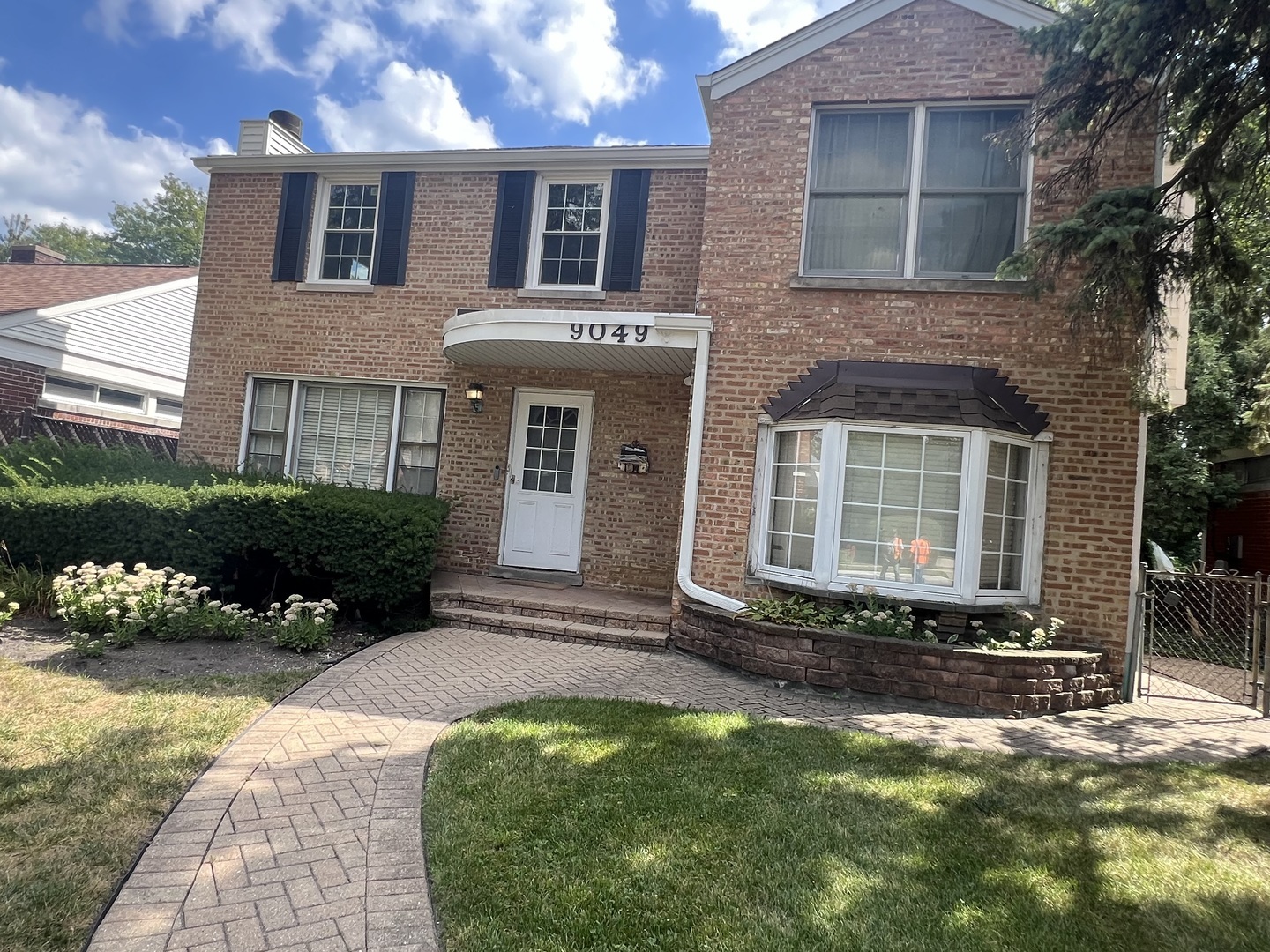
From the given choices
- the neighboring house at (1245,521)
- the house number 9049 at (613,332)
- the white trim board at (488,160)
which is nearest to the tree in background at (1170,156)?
the house number 9049 at (613,332)

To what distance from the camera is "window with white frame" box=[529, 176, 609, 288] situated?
9.59 m

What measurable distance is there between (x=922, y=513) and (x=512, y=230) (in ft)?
20.4

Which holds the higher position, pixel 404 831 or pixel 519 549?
pixel 519 549

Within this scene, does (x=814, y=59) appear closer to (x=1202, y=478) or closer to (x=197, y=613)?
(x=197, y=613)

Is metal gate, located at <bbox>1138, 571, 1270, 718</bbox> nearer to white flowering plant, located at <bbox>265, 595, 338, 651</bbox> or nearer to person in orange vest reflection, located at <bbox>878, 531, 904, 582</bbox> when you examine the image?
person in orange vest reflection, located at <bbox>878, 531, 904, 582</bbox>

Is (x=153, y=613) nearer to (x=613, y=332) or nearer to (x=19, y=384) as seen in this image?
(x=613, y=332)

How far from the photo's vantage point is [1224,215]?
6336 millimetres

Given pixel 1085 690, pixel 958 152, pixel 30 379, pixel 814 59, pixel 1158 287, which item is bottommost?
pixel 1085 690

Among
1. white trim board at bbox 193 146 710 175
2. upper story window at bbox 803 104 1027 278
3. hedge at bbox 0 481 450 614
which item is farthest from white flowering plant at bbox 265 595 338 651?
white trim board at bbox 193 146 710 175

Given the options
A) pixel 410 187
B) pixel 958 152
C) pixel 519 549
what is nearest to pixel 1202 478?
pixel 958 152

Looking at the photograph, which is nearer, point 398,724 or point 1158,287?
point 398,724

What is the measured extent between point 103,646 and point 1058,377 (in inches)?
334

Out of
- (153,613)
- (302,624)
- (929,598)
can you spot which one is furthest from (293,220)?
(929,598)

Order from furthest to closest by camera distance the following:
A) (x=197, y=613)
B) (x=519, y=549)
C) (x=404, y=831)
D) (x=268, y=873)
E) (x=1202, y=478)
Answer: (x=1202, y=478)
(x=519, y=549)
(x=197, y=613)
(x=404, y=831)
(x=268, y=873)
